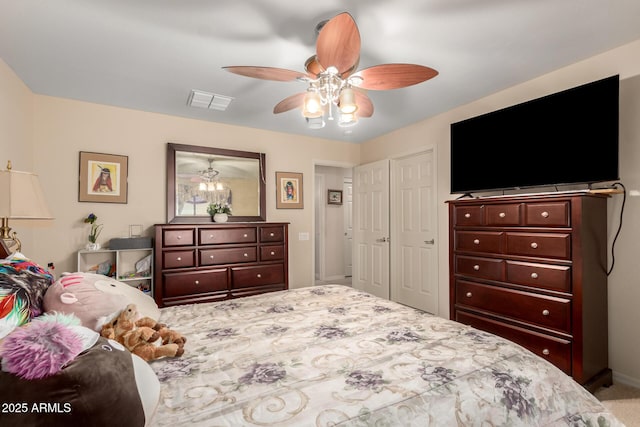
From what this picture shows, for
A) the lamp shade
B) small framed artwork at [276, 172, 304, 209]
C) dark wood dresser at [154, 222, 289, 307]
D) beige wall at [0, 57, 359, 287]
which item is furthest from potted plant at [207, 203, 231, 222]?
the lamp shade

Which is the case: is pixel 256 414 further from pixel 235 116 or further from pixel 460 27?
pixel 235 116

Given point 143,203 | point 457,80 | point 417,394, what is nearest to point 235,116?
point 143,203

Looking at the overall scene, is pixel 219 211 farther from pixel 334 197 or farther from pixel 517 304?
pixel 517 304

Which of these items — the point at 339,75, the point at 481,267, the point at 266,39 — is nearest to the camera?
the point at 339,75

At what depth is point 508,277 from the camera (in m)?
2.52

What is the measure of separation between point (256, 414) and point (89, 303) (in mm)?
856

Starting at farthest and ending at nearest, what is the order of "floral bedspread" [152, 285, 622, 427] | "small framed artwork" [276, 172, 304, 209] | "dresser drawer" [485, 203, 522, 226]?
"small framed artwork" [276, 172, 304, 209] < "dresser drawer" [485, 203, 522, 226] < "floral bedspread" [152, 285, 622, 427]

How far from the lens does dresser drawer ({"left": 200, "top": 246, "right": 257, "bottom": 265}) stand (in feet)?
11.3

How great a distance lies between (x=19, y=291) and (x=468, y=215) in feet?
9.80

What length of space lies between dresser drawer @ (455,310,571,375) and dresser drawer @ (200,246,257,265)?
2.46 metres

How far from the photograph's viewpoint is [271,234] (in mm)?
3861

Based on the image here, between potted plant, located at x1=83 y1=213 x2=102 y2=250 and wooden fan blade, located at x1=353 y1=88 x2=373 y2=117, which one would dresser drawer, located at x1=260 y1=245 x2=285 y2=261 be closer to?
potted plant, located at x1=83 y1=213 x2=102 y2=250

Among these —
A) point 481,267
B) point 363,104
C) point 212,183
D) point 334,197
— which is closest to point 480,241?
point 481,267

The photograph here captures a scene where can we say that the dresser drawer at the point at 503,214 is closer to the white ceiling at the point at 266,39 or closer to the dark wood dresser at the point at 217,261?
the white ceiling at the point at 266,39
